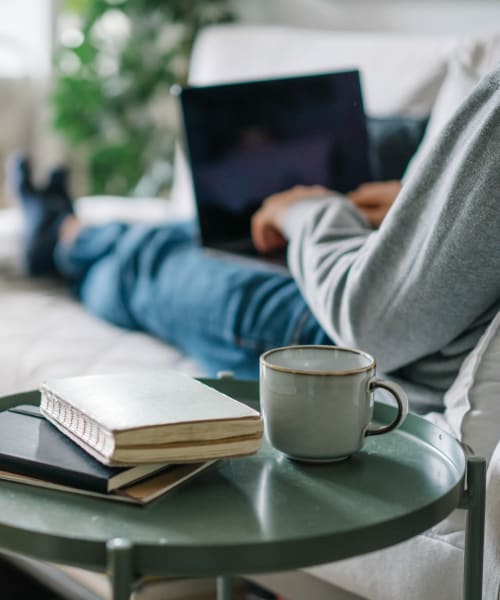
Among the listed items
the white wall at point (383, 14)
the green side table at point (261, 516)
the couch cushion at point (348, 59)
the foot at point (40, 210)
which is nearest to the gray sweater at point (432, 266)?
the green side table at point (261, 516)

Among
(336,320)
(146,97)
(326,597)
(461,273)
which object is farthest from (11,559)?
(146,97)

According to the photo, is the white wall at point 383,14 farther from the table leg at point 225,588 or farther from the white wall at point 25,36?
the table leg at point 225,588

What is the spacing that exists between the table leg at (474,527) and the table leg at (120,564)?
0.27 meters

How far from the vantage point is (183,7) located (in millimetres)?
2506

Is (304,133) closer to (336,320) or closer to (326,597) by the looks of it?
(336,320)

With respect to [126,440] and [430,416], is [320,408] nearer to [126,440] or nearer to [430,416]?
[126,440]

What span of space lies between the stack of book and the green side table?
1cm

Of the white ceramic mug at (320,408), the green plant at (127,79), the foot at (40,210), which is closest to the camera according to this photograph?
the white ceramic mug at (320,408)

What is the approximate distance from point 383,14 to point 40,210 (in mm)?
930

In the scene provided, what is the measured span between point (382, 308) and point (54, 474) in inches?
13.7

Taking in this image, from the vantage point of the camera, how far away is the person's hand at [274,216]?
3.99ft

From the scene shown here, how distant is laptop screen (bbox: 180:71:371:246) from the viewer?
4.38 feet

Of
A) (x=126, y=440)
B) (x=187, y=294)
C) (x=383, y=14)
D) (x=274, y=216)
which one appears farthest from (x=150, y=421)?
(x=383, y=14)

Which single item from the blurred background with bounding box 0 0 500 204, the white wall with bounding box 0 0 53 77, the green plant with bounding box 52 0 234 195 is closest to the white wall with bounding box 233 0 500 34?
the blurred background with bounding box 0 0 500 204
